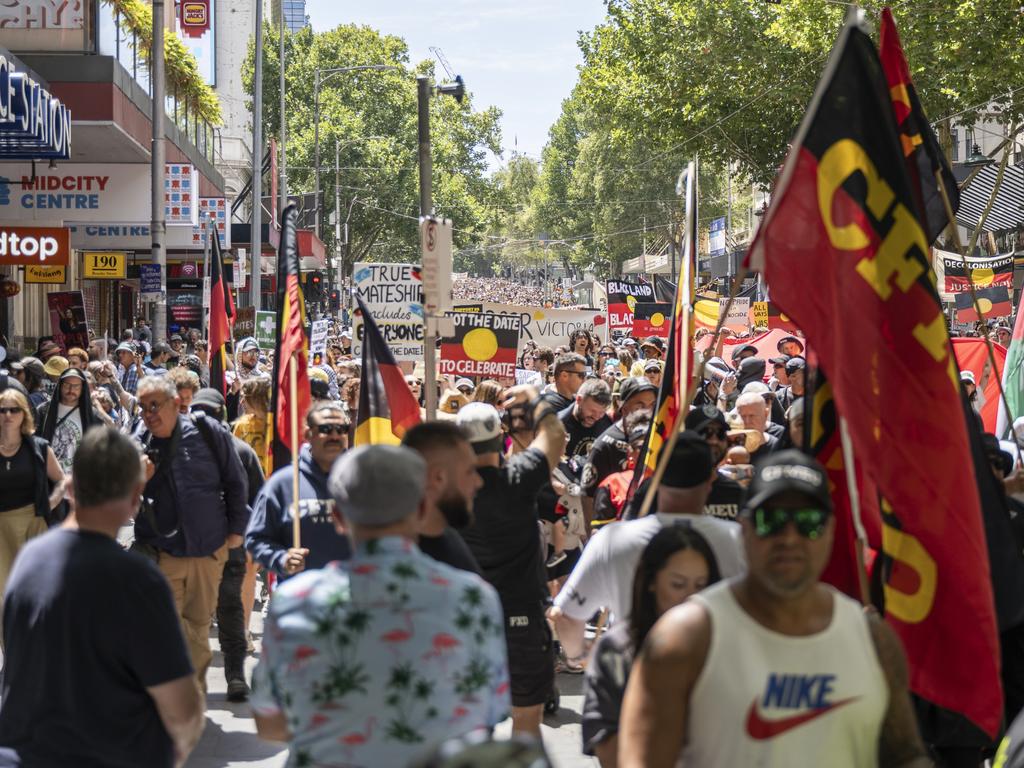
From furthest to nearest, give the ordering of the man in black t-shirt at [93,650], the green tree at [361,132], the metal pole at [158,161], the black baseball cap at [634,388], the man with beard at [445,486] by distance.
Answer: the green tree at [361,132], the metal pole at [158,161], the black baseball cap at [634,388], the man with beard at [445,486], the man in black t-shirt at [93,650]

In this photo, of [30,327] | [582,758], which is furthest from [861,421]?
[30,327]

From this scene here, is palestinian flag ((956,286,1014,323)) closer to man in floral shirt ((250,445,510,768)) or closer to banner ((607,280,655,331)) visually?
banner ((607,280,655,331))

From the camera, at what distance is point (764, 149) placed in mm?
41125

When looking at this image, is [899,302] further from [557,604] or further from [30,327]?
[30,327]

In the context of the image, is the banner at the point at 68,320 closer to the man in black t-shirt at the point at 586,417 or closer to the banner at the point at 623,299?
the banner at the point at 623,299

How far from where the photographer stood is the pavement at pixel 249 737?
716 cm

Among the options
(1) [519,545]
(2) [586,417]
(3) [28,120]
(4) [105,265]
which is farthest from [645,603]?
(4) [105,265]

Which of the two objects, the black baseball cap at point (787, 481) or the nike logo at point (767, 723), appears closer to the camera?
the nike logo at point (767, 723)

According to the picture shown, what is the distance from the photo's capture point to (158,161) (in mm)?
21734

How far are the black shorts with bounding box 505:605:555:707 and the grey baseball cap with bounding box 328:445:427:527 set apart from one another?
2908 millimetres

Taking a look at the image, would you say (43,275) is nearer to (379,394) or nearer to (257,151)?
(257,151)

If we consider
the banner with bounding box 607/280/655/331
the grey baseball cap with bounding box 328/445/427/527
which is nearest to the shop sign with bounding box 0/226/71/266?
the banner with bounding box 607/280/655/331

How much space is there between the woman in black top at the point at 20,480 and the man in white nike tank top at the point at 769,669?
5.49 m

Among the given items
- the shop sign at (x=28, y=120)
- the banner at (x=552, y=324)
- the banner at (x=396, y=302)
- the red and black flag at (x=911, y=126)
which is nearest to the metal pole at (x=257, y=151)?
the banner at (x=552, y=324)
